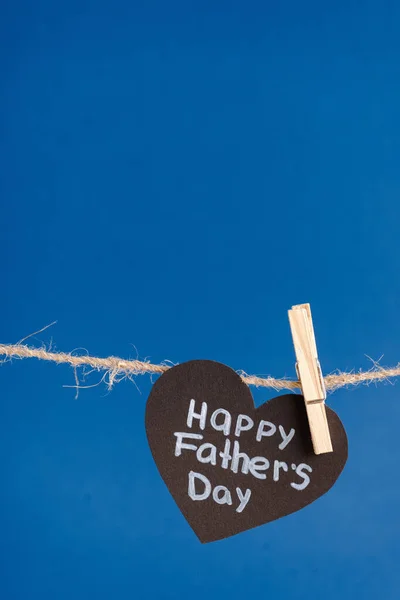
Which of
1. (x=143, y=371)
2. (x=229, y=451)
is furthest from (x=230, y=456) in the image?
(x=143, y=371)

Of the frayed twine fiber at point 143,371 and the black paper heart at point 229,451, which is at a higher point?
the frayed twine fiber at point 143,371

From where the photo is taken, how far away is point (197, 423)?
61cm

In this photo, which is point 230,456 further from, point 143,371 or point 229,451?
point 143,371

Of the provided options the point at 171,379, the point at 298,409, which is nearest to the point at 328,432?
the point at 298,409

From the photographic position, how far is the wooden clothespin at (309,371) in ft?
1.87

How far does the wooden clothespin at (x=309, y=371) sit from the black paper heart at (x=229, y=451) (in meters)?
0.03

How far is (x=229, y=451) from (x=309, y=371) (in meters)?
0.11

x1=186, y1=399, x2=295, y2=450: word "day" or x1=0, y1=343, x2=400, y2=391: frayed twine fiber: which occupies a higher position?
x1=0, y1=343, x2=400, y2=391: frayed twine fiber

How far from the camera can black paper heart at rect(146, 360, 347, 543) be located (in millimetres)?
610

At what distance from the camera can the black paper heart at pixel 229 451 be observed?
0.61 metres

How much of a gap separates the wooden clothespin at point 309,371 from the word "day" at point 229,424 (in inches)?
1.3

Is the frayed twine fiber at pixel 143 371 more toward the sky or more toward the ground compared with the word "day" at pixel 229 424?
more toward the sky

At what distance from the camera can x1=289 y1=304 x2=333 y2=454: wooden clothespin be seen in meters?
0.57

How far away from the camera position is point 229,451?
0.62 m
